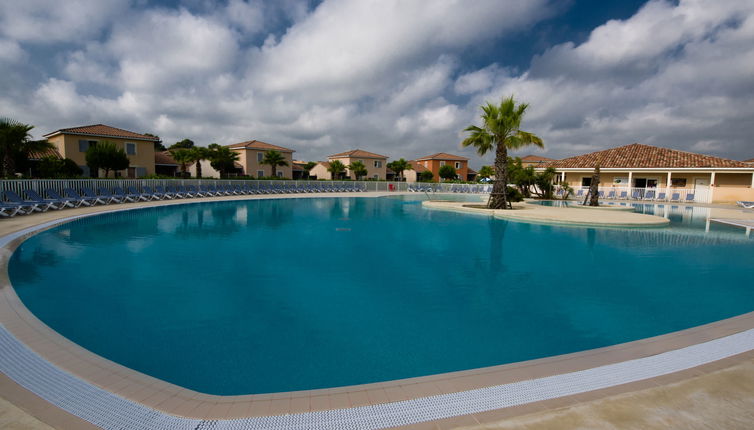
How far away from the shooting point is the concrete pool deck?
8.66ft

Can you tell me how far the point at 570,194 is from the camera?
102ft

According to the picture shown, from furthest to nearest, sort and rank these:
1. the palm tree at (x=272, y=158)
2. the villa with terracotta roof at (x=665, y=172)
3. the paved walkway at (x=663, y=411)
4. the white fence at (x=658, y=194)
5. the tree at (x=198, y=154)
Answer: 1. the palm tree at (x=272, y=158)
2. the tree at (x=198, y=154)
3. the white fence at (x=658, y=194)
4. the villa with terracotta roof at (x=665, y=172)
5. the paved walkway at (x=663, y=411)

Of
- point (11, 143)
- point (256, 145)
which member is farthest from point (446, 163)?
point (11, 143)

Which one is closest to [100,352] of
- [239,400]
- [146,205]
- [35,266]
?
[239,400]

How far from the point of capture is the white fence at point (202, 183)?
15.3 metres

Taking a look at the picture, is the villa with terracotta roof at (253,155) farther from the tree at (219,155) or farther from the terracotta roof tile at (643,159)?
the terracotta roof tile at (643,159)

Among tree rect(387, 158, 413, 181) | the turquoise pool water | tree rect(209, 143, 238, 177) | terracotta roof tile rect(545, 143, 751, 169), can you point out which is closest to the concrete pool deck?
the turquoise pool water

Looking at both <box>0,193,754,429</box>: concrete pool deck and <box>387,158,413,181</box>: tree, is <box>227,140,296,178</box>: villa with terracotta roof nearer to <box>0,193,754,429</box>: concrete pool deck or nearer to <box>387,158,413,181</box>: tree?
<box>387,158,413,181</box>: tree

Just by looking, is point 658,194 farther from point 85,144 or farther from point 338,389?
point 85,144

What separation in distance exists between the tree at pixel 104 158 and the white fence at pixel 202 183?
5.84 meters

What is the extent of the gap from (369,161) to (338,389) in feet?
176

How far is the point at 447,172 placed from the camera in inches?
2371

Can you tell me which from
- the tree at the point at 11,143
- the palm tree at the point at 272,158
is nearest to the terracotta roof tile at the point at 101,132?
the tree at the point at 11,143

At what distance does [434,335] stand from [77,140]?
33.6 m
